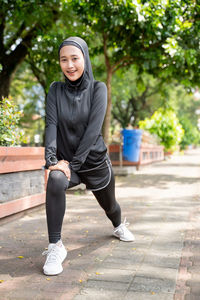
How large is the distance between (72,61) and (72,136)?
639 millimetres

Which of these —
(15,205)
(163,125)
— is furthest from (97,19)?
(163,125)

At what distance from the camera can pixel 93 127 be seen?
10.8 ft

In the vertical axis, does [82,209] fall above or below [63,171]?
below

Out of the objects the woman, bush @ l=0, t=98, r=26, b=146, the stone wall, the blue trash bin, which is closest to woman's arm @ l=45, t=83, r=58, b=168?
the woman

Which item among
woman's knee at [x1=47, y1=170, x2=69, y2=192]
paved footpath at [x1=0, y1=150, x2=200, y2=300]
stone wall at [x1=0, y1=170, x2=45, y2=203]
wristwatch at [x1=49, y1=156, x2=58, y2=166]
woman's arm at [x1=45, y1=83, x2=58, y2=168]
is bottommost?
paved footpath at [x1=0, y1=150, x2=200, y2=300]

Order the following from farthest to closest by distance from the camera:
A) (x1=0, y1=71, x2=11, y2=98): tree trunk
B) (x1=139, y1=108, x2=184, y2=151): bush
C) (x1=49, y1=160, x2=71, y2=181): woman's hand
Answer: (x1=139, y1=108, x2=184, y2=151): bush → (x1=0, y1=71, x2=11, y2=98): tree trunk → (x1=49, y1=160, x2=71, y2=181): woman's hand

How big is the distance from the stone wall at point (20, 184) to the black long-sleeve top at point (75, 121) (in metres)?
1.80

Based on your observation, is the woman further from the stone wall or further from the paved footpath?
the stone wall

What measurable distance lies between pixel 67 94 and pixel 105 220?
242 centimetres

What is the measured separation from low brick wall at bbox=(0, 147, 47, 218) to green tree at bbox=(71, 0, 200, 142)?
3.80 metres

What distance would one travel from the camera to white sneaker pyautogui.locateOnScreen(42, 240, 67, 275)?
9.82ft

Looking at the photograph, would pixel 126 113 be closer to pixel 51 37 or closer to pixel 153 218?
pixel 51 37

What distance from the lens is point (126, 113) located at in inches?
1335

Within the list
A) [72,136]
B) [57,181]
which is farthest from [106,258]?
[72,136]
